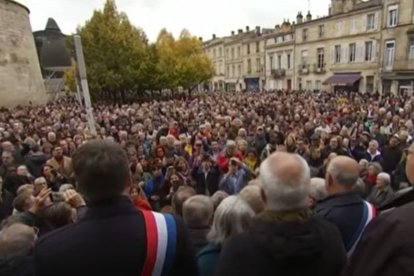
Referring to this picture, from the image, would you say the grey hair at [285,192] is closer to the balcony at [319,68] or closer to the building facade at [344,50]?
the building facade at [344,50]

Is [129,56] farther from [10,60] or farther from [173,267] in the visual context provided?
[173,267]

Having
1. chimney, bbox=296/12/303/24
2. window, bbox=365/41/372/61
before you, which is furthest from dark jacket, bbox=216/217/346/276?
chimney, bbox=296/12/303/24

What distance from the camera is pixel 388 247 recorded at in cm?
131

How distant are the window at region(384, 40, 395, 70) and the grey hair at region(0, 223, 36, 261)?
3259cm

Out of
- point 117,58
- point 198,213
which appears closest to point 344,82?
point 117,58

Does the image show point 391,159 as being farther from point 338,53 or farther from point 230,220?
point 338,53

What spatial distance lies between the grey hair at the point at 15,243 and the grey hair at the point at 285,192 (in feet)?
5.08

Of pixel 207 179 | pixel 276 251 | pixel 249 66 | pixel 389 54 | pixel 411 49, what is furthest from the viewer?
pixel 249 66

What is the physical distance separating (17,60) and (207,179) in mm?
23901

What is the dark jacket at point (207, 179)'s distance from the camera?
22.5 ft

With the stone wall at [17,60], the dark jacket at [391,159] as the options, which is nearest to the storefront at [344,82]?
the stone wall at [17,60]

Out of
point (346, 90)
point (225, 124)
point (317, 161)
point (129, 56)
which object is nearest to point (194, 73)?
point (129, 56)

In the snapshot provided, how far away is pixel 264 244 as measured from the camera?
1690mm

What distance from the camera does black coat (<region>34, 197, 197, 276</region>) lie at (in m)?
1.67
